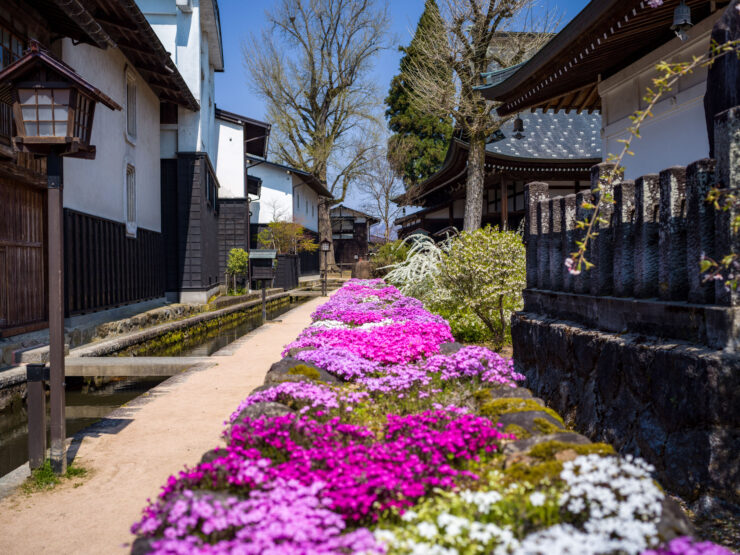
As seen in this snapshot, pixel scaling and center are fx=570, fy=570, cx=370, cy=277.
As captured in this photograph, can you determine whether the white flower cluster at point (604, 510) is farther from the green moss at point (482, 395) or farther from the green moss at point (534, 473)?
the green moss at point (482, 395)

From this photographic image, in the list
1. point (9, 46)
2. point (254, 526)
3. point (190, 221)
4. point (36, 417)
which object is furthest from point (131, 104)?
point (254, 526)

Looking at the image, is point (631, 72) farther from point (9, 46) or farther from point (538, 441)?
point (9, 46)

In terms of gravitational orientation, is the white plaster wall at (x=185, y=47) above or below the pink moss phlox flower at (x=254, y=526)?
above

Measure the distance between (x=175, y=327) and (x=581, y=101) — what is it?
947 cm

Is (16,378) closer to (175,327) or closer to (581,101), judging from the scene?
(175,327)

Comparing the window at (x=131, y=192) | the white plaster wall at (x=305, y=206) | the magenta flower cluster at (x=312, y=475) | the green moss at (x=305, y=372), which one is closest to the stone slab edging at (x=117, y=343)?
the window at (x=131, y=192)

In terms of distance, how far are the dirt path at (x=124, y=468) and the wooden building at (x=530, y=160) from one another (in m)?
11.6

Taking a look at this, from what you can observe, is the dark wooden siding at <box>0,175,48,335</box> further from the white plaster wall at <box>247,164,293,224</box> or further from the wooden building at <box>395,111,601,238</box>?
the white plaster wall at <box>247,164,293,224</box>

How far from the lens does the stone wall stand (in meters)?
3.28

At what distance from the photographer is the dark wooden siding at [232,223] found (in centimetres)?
2388

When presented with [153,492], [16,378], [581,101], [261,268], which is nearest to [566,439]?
[153,492]

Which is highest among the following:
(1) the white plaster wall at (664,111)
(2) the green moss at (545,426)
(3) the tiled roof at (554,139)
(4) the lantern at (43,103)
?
(3) the tiled roof at (554,139)

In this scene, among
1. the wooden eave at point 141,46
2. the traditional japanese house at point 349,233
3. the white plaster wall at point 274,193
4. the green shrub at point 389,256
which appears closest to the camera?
the wooden eave at point 141,46

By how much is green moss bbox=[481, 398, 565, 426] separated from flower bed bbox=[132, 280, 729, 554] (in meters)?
0.01
